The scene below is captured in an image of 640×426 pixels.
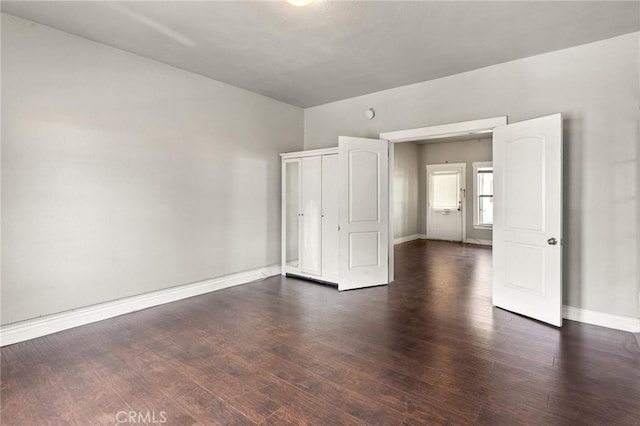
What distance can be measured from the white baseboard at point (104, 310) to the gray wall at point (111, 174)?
81 mm

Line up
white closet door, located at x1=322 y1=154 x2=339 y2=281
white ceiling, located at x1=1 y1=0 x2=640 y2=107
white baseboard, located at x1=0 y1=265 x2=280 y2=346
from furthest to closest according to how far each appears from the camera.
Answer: white closet door, located at x1=322 y1=154 x2=339 y2=281 < white baseboard, located at x1=0 y1=265 x2=280 y2=346 < white ceiling, located at x1=1 y1=0 x2=640 y2=107

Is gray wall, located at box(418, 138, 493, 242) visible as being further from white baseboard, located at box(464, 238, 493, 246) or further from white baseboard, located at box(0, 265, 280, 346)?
white baseboard, located at box(0, 265, 280, 346)

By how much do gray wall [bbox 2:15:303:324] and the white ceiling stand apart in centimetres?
32

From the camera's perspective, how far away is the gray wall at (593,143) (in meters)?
3.23

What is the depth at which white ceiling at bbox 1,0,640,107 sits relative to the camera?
277 centimetres

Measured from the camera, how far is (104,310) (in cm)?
352

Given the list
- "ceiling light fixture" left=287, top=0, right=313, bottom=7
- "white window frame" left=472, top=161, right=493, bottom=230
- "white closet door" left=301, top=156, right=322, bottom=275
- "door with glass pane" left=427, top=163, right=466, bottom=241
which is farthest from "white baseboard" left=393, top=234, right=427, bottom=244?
"ceiling light fixture" left=287, top=0, right=313, bottom=7

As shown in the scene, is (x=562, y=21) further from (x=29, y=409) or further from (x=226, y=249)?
(x=29, y=409)

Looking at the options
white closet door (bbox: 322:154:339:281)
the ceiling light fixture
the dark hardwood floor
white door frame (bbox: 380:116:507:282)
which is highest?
the ceiling light fixture

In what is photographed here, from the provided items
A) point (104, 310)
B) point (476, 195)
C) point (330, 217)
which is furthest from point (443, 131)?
point (476, 195)

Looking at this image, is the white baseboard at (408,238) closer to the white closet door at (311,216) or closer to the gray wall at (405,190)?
the gray wall at (405,190)

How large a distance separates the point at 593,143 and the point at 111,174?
16.9 ft

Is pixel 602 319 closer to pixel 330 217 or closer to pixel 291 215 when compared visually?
pixel 330 217

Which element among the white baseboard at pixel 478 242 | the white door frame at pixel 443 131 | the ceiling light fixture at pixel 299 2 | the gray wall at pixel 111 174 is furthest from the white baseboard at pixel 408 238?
the ceiling light fixture at pixel 299 2
